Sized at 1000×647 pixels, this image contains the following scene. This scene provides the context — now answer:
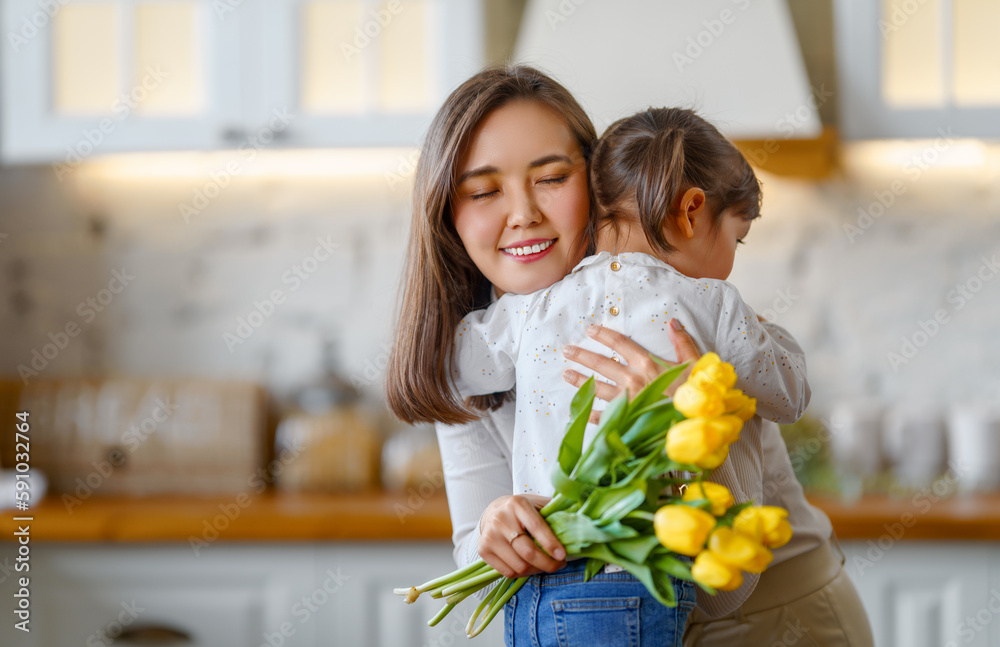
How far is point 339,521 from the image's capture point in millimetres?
1898

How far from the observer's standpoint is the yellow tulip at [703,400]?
0.58 meters

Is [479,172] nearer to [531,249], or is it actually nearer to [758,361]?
[531,249]

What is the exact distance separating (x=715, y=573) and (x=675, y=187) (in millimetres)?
473

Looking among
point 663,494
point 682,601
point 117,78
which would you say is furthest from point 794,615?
point 117,78

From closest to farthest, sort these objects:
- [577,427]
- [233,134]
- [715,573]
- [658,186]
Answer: [715,573] → [577,427] → [658,186] → [233,134]

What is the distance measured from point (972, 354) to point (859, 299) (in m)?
0.35

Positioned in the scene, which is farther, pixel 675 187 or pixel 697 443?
pixel 675 187

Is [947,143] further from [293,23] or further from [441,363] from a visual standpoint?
[441,363]

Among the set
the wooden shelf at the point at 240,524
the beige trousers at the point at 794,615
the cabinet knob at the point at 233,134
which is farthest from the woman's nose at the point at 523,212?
the cabinet knob at the point at 233,134

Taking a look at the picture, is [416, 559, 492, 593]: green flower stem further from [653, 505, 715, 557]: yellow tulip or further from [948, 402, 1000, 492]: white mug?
[948, 402, 1000, 492]: white mug

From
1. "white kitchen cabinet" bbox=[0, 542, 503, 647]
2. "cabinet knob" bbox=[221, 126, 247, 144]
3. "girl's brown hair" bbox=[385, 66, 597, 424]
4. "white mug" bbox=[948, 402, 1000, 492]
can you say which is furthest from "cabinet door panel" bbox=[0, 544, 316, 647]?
"white mug" bbox=[948, 402, 1000, 492]

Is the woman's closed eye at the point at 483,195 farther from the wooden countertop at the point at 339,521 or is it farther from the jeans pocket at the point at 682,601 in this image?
the wooden countertop at the point at 339,521

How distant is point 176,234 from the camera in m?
2.55

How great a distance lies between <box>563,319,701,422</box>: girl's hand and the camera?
765mm
